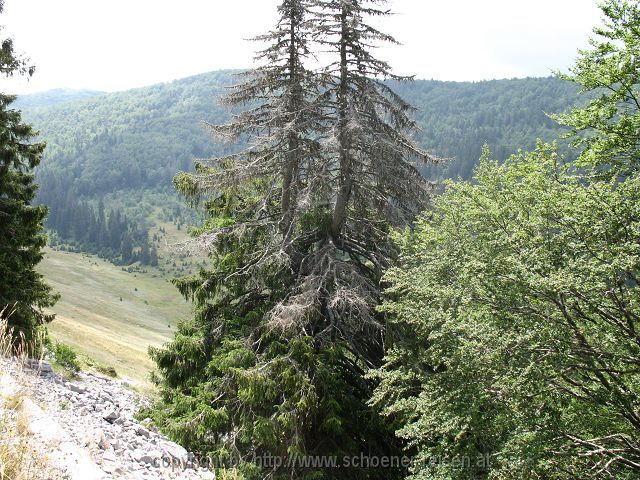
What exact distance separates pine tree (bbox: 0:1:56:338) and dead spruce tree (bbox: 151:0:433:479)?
4476 millimetres

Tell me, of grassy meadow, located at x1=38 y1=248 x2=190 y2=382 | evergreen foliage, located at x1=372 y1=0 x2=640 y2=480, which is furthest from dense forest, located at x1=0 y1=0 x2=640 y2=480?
grassy meadow, located at x1=38 y1=248 x2=190 y2=382

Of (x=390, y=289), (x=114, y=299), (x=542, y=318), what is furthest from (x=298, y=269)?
(x=114, y=299)

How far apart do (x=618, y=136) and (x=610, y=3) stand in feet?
11.1

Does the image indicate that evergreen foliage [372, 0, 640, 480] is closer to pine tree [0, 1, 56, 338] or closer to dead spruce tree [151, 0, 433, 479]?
dead spruce tree [151, 0, 433, 479]

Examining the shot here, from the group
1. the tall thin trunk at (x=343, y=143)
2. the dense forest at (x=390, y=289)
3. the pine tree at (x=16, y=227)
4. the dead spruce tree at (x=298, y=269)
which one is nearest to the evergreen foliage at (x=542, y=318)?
the dense forest at (x=390, y=289)

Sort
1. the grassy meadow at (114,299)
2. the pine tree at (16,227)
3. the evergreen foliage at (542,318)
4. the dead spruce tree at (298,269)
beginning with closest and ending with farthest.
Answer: the evergreen foliage at (542,318) < the dead spruce tree at (298,269) < the pine tree at (16,227) < the grassy meadow at (114,299)

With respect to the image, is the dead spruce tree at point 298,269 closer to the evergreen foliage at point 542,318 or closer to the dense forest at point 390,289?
the dense forest at point 390,289

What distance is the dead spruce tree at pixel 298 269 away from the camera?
13203mm

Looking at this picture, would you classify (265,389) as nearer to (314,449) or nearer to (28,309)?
(314,449)

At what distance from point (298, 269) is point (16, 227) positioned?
9.48 metres

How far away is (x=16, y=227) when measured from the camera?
15352 mm

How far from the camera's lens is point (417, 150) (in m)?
16.9

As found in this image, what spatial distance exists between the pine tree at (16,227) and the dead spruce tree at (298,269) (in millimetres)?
4476

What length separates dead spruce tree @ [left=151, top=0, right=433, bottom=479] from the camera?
43.3 feet
